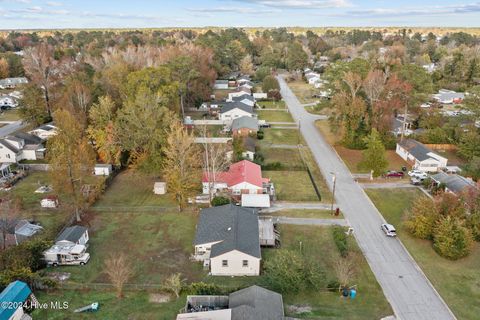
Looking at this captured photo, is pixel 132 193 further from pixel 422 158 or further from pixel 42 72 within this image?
pixel 42 72

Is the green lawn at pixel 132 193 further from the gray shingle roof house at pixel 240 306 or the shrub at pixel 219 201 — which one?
the gray shingle roof house at pixel 240 306

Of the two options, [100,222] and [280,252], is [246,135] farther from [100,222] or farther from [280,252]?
[280,252]

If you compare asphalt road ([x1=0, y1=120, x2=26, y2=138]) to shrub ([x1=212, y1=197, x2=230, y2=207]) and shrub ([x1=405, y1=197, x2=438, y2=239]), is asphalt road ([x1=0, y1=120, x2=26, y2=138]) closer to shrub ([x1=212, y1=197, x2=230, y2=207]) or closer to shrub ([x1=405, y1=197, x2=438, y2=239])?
shrub ([x1=212, y1=197, x2=230, y2=207])

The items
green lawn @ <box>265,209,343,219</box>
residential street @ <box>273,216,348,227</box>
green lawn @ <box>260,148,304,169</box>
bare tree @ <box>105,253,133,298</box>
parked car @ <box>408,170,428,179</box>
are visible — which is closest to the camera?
bare tree @ <box>105,253,133,298</box>

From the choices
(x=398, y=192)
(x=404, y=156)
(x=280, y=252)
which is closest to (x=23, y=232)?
(x=280, y=252)

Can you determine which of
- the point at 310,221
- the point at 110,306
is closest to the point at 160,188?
the point at 310,221

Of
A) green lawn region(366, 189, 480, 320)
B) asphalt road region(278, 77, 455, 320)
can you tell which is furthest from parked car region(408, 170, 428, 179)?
green lawn region(366, 189, 480, 320)
